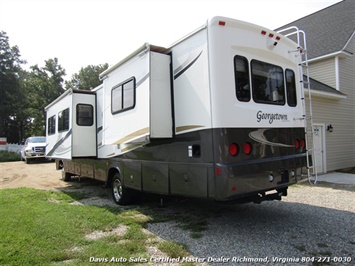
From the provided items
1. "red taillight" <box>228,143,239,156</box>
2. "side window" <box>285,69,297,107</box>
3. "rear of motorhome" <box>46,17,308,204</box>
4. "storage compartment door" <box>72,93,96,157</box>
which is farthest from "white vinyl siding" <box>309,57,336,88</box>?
"red taillight" <box>228,143,239,156</box>

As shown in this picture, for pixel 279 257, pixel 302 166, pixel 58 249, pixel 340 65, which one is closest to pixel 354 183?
pixel 302 166

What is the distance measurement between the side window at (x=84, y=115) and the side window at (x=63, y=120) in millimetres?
640

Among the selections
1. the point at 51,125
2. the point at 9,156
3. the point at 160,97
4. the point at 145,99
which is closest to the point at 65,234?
the point at 145,99

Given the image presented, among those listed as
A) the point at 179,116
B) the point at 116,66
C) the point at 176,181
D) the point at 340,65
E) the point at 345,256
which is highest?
the point at 340,65

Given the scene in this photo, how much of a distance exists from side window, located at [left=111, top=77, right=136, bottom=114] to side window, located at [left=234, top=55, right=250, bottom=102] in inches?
79.5

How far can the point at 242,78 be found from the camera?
Answer: 173 inches

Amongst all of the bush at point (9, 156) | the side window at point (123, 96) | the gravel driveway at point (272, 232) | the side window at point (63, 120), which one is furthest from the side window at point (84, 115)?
the bush at point (9, 156)

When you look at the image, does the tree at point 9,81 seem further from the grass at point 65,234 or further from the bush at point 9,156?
the grass at point 65,234

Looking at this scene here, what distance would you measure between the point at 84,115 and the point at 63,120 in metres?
1.23

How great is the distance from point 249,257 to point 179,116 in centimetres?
237

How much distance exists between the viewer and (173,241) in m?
4.27

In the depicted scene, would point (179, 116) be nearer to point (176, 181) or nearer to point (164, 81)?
point (164, 81)

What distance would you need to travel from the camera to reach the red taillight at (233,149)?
4.06 metres

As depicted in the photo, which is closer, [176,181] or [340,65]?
[176,181]
